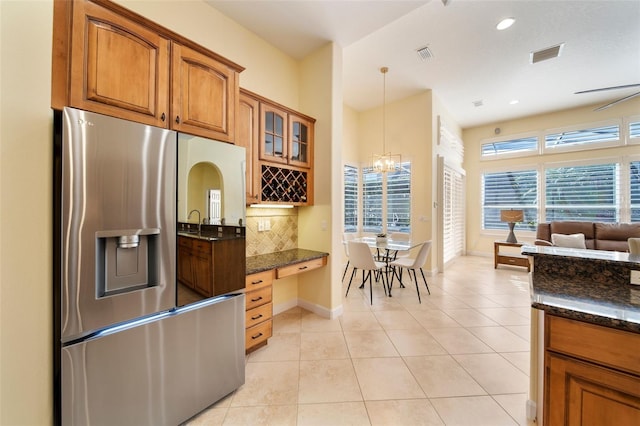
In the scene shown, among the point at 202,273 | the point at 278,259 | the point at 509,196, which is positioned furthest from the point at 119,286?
the point at 509,196

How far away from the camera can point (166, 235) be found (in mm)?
1463

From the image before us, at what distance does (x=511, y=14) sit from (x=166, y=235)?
13.8ft

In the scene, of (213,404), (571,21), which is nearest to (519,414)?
(213,404)

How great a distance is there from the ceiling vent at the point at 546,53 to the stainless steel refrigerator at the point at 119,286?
489 cm

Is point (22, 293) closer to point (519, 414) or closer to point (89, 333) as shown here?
point (89, 333)

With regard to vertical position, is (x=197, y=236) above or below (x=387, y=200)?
below

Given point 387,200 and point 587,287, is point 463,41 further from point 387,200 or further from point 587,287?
point 587,287

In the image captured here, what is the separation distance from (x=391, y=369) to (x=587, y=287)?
4.80 feet

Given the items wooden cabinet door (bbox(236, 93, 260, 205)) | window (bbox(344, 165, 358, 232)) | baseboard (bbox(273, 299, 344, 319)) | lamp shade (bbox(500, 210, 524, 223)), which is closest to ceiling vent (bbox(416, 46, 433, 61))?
window (bbox(344, 165, 358, 232))

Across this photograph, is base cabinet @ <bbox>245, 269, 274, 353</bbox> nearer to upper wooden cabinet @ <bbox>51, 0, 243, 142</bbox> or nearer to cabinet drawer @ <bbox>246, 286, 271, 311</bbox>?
cabinet drawer @ <bbox>246, 286, 271, 311</bbox>

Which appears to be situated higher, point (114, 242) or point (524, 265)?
point (114, 242)

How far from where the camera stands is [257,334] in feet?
7.52

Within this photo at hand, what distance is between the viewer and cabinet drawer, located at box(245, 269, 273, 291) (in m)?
2.22

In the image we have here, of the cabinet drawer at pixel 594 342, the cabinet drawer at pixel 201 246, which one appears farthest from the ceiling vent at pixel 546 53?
the cabinet drawer at pixel 201 246
